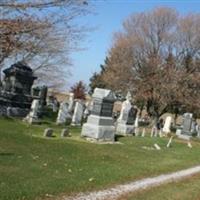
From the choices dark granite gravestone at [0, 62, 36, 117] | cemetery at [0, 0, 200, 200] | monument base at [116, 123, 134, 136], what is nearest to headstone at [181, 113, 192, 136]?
cemetery at [0, 0, 200, 200]

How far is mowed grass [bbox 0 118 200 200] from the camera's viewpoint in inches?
396

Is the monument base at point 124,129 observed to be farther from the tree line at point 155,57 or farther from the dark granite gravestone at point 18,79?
the tree line at point 155,57

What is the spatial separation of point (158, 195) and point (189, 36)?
3998cm

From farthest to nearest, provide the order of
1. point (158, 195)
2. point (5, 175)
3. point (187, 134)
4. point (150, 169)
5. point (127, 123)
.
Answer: point (187, 134), point (127, 123), point (150, 169), point (158, 195), point (5, 175)

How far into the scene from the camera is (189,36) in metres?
49.8

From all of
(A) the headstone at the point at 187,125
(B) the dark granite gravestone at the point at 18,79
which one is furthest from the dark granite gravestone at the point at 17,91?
(A) the headstone at the point at 187,125

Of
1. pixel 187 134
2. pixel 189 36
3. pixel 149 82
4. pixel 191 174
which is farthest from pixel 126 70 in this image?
pixel 191 174

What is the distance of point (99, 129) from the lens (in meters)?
21.3

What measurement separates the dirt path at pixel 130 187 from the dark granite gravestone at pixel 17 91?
44.2ft

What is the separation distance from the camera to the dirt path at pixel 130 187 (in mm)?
9992

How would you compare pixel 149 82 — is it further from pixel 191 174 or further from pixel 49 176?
pixel 49 176

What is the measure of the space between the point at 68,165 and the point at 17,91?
53.9 feet

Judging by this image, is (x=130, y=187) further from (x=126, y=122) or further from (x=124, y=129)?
(x=126, y=122)

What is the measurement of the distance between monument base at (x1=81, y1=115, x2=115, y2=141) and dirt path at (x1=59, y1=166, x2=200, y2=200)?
5457 mm
